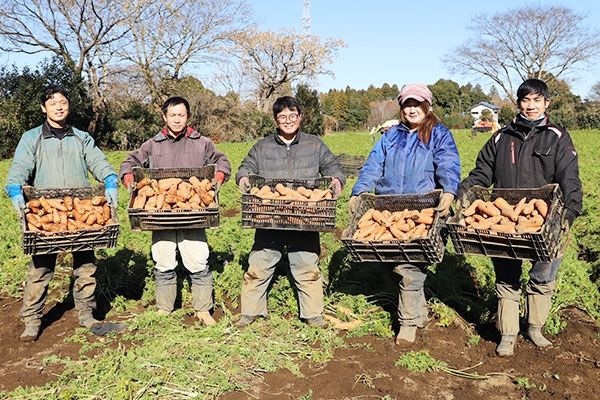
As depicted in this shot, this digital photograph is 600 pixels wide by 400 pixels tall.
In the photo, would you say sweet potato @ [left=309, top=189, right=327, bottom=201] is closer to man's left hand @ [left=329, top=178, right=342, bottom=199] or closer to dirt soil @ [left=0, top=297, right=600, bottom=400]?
man's left hand @ [left=329, top=178, right=342, bottom=199]

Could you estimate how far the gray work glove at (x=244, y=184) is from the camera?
4.40 metres

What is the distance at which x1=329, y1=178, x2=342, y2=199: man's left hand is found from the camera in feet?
14.4

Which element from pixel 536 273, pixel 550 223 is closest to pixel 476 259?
pixel 536 273

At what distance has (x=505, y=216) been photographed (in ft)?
12.8

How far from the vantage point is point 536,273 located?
4137 mm

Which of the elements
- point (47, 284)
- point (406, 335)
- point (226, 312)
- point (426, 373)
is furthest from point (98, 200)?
point (426, 373)

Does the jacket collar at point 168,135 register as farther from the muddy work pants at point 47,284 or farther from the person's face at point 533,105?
the person's face at point 533,105

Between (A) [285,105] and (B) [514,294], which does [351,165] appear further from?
(B) [514,294]

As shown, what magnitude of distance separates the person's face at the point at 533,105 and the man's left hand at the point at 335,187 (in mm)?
1450

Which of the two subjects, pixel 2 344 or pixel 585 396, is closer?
pixel 585 396

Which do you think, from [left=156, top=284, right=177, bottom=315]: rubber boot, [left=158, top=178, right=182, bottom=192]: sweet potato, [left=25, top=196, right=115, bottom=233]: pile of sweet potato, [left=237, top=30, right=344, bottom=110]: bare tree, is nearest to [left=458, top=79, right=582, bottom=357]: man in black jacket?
[left=158, top=178, right=182, bottom=192]: sweet potato

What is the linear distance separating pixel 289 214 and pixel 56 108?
203 centimetres

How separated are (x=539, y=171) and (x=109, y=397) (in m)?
3.29

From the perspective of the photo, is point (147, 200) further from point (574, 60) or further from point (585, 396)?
point (574, 60)
